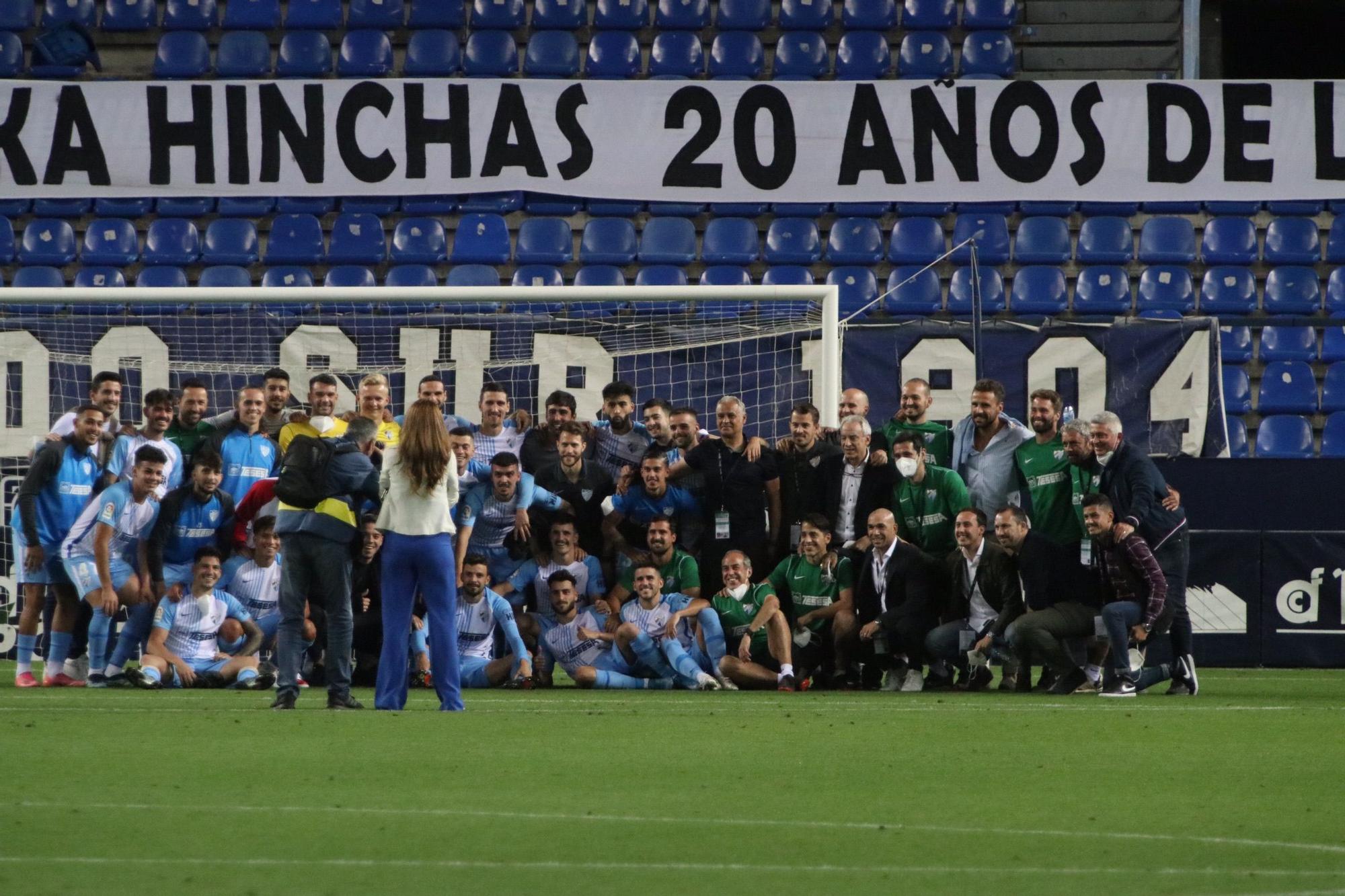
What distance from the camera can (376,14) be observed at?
1839cm

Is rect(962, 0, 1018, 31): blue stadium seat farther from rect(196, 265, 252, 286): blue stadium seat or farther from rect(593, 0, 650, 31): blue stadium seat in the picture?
rect(196, 265, 252, 286): blue stadium seat

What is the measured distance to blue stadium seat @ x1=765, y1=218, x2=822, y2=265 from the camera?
1686 centimetres

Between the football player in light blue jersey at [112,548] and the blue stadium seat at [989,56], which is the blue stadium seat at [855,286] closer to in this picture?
the blue stadium seat at [989,56]

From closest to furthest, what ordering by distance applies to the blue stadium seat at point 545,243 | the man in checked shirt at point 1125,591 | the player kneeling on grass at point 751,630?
the man in checked shirt at point 1125,591, the player kneeling on grass at point 751,630, the blue stadium seat at point 545,243

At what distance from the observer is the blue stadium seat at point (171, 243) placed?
17016 millimetres

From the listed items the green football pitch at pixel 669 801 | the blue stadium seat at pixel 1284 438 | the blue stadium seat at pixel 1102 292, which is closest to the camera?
the green football pitch at pixel 669 801

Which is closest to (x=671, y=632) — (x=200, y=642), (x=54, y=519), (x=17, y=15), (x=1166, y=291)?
(x=200, y=642)

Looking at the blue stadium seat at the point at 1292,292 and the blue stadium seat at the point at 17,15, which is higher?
the blue stadium seat at the point at 17,15

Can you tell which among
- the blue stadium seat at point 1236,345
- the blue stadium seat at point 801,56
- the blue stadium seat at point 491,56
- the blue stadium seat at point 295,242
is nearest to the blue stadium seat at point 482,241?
the blue stadium seat at point 295,242

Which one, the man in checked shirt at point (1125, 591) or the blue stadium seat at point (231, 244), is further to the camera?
the blue stadium seat at point (231, 244)

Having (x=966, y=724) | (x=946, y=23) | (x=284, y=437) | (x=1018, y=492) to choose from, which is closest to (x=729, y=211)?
(x=946, y=23)

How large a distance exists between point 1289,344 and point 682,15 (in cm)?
668

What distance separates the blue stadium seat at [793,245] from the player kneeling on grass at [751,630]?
565 centimetres

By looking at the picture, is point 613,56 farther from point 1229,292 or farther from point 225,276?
point 1229,292
